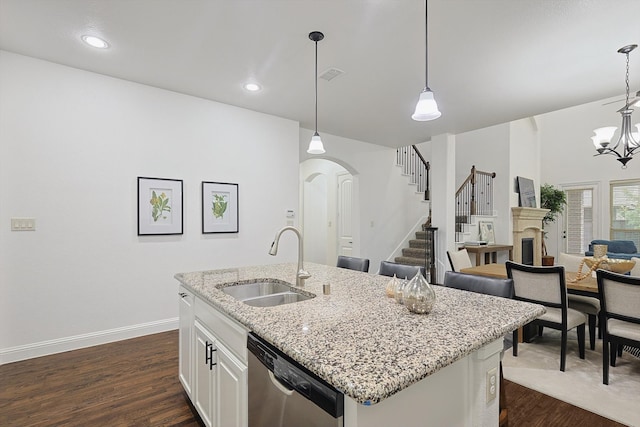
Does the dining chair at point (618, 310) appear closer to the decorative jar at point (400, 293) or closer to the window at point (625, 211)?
the decorative jar at point (400, 293)

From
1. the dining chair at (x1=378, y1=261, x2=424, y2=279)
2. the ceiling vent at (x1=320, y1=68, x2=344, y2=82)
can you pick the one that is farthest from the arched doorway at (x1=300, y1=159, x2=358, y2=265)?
the dining chair at (x1=378, y1=261, x2=424, y2=279)

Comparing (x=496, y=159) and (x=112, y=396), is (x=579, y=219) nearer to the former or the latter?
(x=496, y=159)

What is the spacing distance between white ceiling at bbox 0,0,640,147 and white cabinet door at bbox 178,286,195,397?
6.72 ft

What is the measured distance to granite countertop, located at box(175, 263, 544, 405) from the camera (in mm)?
857

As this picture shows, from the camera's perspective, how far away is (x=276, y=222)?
447cm

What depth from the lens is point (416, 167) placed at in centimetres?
755

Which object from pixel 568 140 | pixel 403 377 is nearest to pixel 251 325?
pixel 403 377

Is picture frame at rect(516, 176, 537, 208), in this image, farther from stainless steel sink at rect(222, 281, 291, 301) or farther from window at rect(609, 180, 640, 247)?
stainless steel sink at rect(222, 281, 291, 301)

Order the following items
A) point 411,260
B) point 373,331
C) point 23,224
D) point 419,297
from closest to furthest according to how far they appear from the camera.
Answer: point 373,331, point 419,297, point 23,224, point 411,260

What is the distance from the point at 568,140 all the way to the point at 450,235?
5936 mm

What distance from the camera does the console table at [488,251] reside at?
19.0ft

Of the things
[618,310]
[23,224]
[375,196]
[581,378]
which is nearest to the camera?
[618,310]

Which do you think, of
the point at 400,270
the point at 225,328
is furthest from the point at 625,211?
the point at 225,328

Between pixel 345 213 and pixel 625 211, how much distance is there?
6.69 metres
